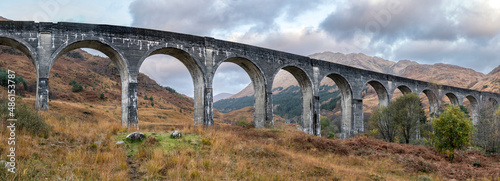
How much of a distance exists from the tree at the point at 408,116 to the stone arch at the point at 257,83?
1055 cm

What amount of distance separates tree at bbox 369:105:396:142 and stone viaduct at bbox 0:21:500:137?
223 centimetres

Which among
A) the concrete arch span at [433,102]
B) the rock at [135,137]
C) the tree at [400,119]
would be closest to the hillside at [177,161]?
the rock at [135,137]

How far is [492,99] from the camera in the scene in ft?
138

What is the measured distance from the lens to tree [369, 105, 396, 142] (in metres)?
22.8

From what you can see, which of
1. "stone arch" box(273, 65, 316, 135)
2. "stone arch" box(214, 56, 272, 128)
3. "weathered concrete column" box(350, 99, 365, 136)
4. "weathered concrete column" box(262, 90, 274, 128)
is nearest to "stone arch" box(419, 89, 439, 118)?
"weathered concrete column" box(350, 99, 365, 136)

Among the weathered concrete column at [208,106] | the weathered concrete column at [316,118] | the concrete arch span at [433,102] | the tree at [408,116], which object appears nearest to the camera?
the weathered concrete column at [208,106]

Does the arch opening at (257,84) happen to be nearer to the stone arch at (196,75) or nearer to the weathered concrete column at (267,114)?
the weathered concrete column at (267,114)

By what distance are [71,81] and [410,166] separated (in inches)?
1428

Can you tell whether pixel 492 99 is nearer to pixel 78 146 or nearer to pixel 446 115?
pixel 446 115

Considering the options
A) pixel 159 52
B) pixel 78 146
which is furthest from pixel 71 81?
pixel 78 146

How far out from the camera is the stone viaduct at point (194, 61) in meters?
14.1

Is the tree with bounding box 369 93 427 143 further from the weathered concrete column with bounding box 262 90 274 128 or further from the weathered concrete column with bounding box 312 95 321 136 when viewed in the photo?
Answer: the weathered concrete column with bounding box 262 90 274 128

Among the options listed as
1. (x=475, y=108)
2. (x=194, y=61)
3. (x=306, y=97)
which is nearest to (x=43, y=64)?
(x=194, y=61)

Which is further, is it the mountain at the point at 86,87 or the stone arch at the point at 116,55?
the mountain at the point at 86,87
